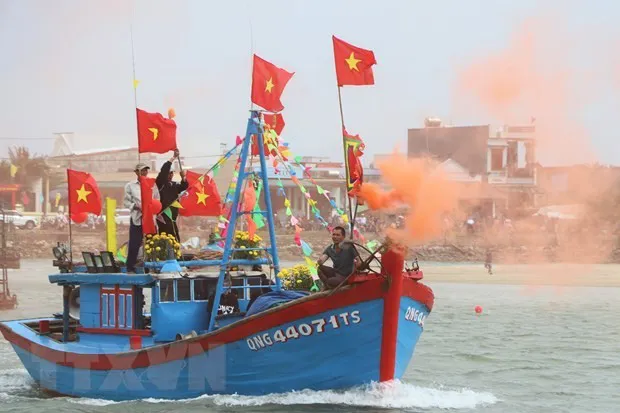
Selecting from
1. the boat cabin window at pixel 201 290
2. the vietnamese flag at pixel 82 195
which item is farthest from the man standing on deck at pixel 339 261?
the vietnamese flag at pixel 82 195

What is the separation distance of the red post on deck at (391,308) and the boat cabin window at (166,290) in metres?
4.27

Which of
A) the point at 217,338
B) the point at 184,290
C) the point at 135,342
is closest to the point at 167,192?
the point at 184,290

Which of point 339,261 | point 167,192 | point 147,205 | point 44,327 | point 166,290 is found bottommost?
point 44,327

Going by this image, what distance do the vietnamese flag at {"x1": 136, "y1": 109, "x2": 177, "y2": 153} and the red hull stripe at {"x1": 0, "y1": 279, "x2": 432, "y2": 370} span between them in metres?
3.76

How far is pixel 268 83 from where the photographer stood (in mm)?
20047

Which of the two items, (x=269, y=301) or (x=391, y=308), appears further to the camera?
(x=269, y=301)

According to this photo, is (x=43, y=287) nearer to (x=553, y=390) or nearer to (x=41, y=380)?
(x=41, y=380)

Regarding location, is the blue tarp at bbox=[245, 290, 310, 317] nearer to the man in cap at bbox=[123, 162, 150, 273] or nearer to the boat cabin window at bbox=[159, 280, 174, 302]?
the boat cabin window at bbox=[159, 280, 174, 302]

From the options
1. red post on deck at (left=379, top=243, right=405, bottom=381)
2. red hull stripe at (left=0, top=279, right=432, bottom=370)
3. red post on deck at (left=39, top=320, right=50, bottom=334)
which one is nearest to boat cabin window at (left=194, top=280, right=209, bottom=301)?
red hull stripe at (left=0, top=279, right=432, bottom=370)

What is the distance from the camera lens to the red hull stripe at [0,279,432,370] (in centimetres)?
1823

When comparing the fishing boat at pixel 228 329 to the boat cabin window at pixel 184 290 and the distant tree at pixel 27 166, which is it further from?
the distant tree at pixel 27 166

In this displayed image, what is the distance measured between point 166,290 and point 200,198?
6.32 ft

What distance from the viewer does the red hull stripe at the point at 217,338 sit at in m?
18.2

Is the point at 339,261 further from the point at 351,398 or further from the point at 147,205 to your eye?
the point at 147,205
